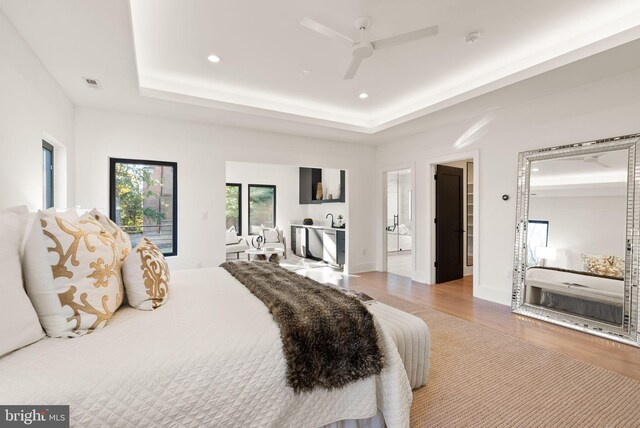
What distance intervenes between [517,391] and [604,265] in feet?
6.62

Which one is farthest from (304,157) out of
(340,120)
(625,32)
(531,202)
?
(625,32)

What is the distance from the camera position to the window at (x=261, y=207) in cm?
840

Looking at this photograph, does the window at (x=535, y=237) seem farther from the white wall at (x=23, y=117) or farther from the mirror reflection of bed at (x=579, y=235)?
the white wall at (x=23, y=117)

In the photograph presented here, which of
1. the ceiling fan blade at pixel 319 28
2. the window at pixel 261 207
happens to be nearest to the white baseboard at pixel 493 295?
the ceiling fan blade at pixel 319 28

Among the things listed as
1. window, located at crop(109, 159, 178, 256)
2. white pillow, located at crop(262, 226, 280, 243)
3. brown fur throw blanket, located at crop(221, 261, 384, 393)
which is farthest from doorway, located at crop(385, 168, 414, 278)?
brown fur throw blanket, located at crop(221, 261, 384, 393)

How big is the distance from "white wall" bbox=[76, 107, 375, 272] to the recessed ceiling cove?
0.70 metres

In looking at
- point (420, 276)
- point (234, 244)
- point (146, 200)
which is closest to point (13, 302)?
point (146, 200)

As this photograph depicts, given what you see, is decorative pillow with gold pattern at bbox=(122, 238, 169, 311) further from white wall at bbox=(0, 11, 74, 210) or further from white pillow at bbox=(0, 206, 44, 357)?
white wall at bbox=(0, 11, 74, 210)

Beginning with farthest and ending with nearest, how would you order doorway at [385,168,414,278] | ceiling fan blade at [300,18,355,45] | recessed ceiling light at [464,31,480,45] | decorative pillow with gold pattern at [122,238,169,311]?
1. doorway at [385,168,414,278]
2. recessed ceiling light at [464,31,480,45]
3. ceiling fan blade at [300,18,355,45]
4. decorative pillow with gold pattern at [122,238,169,311]

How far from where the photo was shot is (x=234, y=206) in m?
8.20

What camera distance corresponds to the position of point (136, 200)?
4.21m

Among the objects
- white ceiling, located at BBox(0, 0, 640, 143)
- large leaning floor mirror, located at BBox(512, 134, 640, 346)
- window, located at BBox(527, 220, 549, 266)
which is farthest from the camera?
window, located at BBox(527, 220, 549, 266)

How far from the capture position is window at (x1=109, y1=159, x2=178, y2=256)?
409 cm

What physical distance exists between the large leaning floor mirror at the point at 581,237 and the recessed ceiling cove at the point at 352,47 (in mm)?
1128
